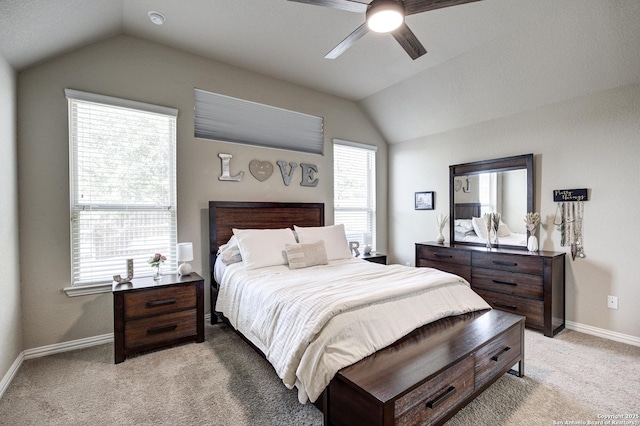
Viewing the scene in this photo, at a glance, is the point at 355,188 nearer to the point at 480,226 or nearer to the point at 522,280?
the point at 480,226

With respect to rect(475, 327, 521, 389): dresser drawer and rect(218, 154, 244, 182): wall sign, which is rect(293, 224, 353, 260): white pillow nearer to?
rect(218, 154, 244, 182): wall sign

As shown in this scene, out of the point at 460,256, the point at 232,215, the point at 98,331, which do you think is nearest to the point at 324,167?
the point at 232,215

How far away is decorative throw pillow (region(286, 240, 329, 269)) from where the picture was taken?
3029 millimetres

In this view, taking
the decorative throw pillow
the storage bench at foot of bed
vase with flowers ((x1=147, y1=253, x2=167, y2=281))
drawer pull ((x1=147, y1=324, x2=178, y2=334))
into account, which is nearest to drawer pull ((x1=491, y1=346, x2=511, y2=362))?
the storage bench at foot of bed

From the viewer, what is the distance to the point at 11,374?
7.50 feet

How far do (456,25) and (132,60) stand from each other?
10.6ft

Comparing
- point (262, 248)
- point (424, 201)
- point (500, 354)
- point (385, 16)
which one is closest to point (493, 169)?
point (424, 201)

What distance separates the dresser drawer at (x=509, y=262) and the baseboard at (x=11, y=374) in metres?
4.46

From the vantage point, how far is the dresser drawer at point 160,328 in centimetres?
256

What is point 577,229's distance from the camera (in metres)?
3.22

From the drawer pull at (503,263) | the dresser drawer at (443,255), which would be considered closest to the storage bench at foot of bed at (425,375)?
the drawer pull at (503,263)

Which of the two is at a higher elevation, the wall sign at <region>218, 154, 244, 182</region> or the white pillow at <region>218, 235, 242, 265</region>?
the wall sign at <region>218, 154, 244, 182</region>

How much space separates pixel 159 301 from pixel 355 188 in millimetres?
3235

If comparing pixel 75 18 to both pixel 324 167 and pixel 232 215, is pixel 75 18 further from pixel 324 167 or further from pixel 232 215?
pixel 324 167
